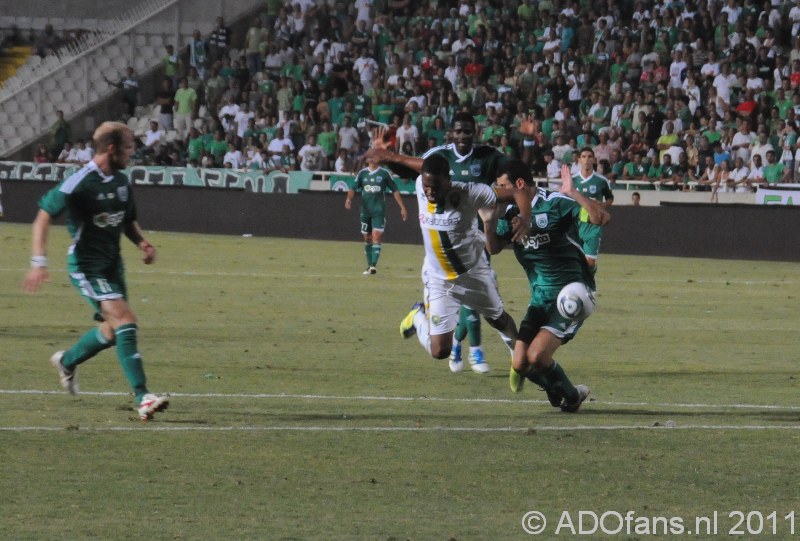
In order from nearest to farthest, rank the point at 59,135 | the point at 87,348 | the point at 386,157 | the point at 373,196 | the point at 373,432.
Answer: the point at 373,432
the point at 87,348
the point at 386,157
the point at 373,196
the point at 59,135

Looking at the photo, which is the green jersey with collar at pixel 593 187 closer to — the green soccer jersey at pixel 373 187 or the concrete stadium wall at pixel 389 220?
the green soccer jersey at pixel 373 187

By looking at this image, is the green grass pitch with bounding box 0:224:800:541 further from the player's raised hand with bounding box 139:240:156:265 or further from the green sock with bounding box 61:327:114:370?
the player's raised hand with bounding box 139:240:156:265

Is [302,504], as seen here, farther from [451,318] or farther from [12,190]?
[12,190]

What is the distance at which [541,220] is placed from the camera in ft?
34.8

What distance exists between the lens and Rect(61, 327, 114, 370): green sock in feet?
33.4

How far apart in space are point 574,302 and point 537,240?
54 cm

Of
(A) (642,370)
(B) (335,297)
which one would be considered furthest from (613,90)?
(A) (642,370)

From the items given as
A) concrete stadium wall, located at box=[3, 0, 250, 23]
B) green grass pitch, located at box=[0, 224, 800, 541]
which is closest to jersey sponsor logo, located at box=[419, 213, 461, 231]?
green grass pitch, located at box=[0, 224, 800, 541]

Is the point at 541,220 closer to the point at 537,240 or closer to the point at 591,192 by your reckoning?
the point at 537,240

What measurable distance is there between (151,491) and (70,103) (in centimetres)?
3828

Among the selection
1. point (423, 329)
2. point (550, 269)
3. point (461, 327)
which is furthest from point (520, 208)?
point (461, 327)

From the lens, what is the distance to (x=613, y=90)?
33719 mm

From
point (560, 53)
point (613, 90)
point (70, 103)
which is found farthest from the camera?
point (70, 103)

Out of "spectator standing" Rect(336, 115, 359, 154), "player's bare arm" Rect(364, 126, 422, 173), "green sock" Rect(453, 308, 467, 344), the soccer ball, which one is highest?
"player's bare arm" Rect(364, 126, 422, 173)
